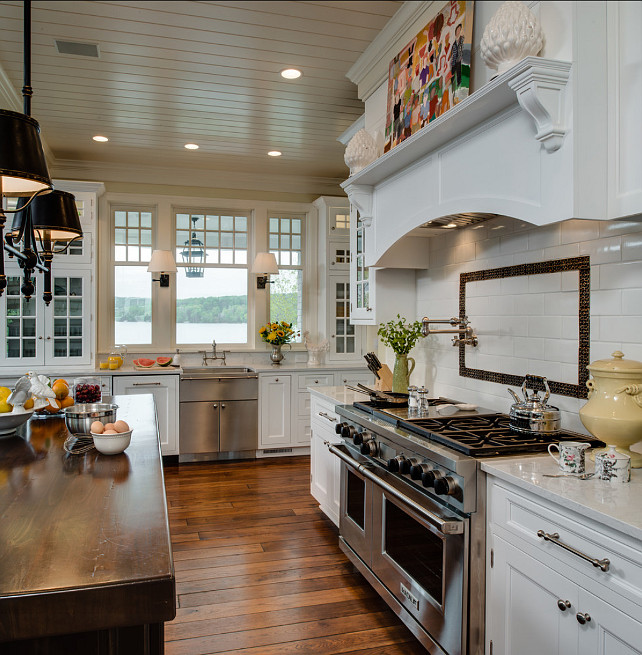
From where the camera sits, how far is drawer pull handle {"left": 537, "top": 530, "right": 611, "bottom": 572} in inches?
50.4

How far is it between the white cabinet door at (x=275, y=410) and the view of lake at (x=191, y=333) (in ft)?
2.48

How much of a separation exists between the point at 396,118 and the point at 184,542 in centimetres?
256

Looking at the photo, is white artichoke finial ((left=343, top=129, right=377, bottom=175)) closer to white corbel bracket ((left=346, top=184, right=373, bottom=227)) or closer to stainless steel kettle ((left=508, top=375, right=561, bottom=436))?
white corbel bracket ((left=346, top=184, right=373, bottom=227))

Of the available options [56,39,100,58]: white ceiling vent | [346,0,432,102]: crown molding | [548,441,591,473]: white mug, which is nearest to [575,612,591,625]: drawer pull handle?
[548,441,591,473]: white mug

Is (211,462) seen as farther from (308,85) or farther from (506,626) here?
(506,626)

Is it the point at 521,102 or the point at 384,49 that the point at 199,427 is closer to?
the point at 384,49

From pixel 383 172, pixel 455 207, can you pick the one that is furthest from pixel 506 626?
pixel 383 172

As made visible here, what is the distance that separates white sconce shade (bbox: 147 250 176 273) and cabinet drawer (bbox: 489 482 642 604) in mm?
4041

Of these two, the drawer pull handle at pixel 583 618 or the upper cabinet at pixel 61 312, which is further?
the upper cabinet at pixel 61 312

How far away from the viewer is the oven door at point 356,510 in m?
2.50

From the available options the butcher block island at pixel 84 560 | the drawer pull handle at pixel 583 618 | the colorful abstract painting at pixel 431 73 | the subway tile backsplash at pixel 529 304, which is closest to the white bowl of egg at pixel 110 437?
the butcher block island at pixel 84 560

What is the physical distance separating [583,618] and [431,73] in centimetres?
204

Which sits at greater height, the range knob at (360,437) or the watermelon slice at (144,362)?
the watermelon slice at (144,362)

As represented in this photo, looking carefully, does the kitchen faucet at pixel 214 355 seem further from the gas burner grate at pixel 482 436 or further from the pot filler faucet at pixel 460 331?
the gas burner grate at pixel 482 436
